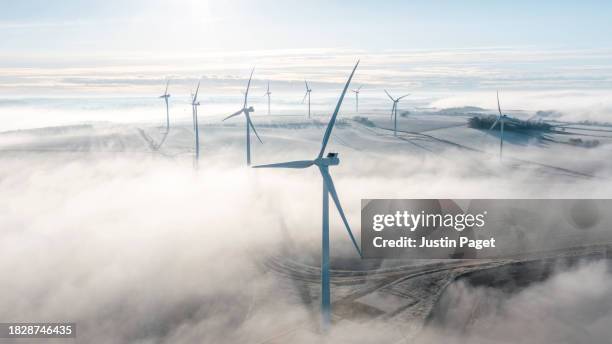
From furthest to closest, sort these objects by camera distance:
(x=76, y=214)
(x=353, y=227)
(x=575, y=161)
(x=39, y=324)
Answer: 1. (x=575, y=161)
2. (x=76, y=214)
3. (x=353, y=227)
4. (x=39, y=324)

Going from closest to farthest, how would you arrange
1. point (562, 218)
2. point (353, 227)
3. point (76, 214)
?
point (353, 227), point (562, 218), point (76, 214)

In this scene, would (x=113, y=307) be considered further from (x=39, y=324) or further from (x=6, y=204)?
(x=6, y=204)

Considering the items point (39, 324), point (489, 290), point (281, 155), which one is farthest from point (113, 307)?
point (281, 155)

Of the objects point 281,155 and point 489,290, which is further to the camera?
point 281,155

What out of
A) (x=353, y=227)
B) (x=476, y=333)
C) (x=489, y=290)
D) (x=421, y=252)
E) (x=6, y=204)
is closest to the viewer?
(x=476, y=333)

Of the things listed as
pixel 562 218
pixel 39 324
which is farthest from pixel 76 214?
pixel 562 218

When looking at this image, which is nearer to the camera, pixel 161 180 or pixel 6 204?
pixel 6 204

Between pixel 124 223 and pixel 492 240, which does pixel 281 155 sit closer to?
pixel 124 223

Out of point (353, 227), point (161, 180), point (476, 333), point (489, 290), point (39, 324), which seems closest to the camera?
point (476, 333)
